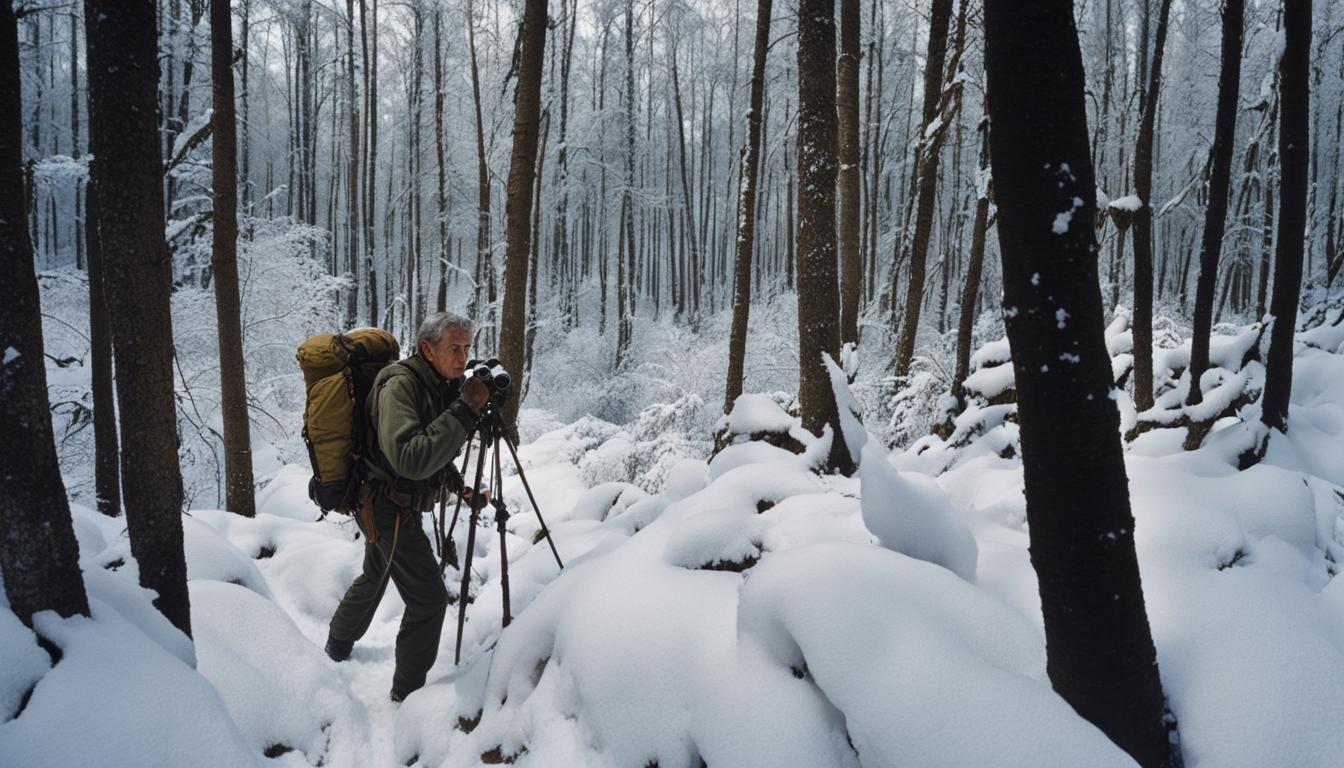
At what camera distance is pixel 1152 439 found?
4547 mm

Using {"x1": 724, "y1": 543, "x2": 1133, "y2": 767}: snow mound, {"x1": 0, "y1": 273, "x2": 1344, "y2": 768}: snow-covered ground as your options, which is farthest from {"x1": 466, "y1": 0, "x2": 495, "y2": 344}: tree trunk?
{"x1": 724, "y1": 543, "x2": 1133, "y2": 767}: snow mound

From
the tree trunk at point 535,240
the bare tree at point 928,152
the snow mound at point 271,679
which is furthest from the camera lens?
the tree trunk at point 535,240

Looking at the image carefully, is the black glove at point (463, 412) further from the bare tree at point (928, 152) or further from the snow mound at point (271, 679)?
the bare tree at point (928, 152)

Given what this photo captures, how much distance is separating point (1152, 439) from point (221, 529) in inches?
272

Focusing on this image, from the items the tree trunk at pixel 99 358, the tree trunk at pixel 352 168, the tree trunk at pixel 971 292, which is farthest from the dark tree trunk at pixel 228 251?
the tree trunk at pixel 352 168

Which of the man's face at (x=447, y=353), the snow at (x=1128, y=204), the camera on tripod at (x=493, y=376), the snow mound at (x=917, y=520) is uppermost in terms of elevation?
the snow at (x=1128, y=204)

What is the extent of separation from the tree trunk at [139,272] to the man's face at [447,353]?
3.84ft

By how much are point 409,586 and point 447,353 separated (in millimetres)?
1219

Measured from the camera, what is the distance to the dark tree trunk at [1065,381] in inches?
59.8

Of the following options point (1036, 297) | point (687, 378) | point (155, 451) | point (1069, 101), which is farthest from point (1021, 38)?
point (687, 378)

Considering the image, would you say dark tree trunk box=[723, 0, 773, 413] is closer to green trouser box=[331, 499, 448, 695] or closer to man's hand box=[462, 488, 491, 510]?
man's hand box=[462, 488, 491, 510]

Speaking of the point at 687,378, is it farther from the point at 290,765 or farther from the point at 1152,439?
the point at 290,765

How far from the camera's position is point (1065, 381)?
62.1 inches

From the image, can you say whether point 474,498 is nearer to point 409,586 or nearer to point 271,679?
point 409,586
